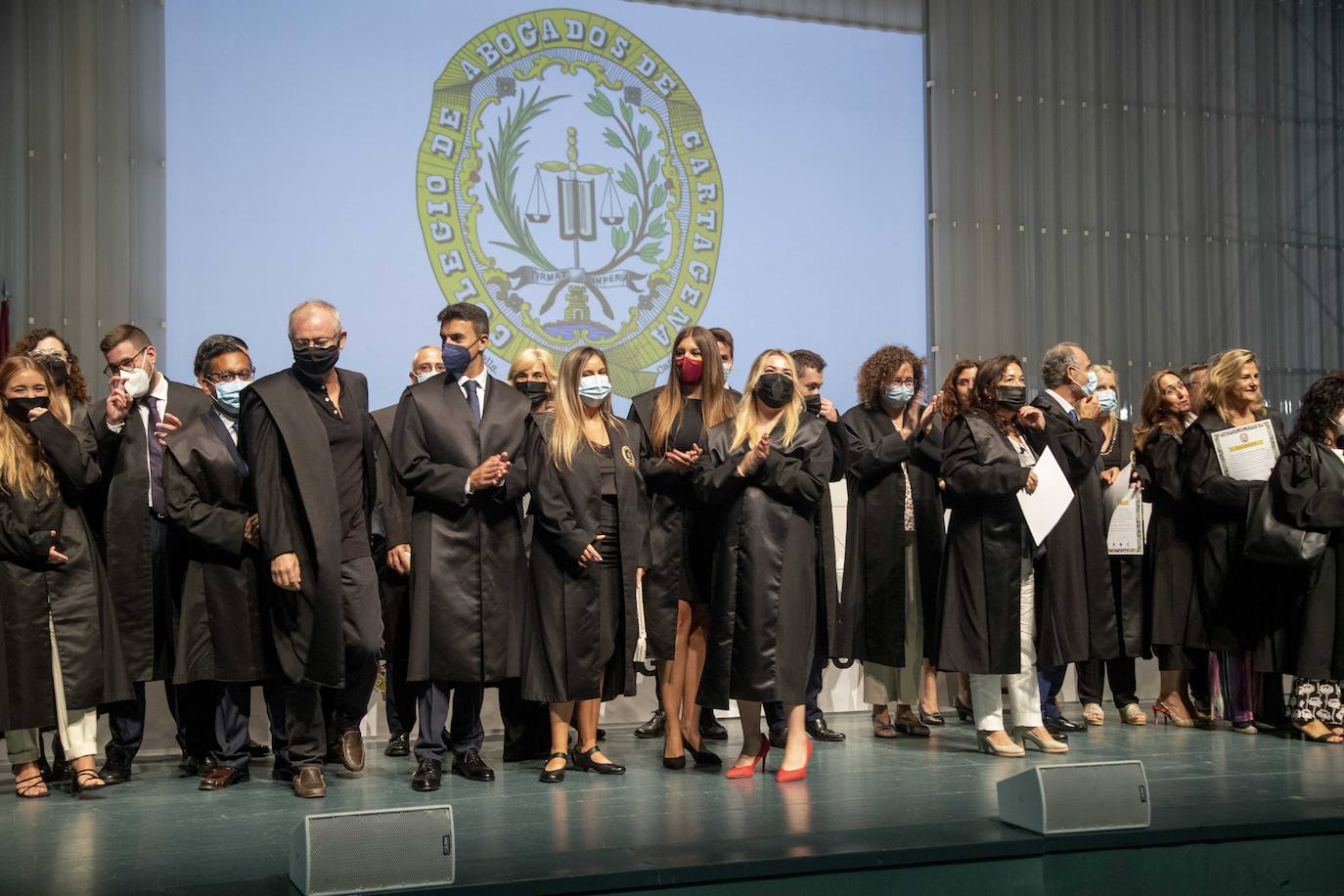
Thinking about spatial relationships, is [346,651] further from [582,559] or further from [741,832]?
[741,832]

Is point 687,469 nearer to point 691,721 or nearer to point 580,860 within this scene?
point 691,721

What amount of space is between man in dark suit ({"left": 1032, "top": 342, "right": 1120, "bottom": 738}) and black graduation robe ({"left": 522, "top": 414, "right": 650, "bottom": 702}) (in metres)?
1.81

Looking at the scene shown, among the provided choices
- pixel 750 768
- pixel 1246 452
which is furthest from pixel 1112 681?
pixel 750 768

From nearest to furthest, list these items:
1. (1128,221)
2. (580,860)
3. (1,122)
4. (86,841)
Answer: (580,860), (86,841), (1,122), (1128,221)

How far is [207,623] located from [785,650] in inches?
80.0

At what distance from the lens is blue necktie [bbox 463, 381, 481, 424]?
5.02 meters

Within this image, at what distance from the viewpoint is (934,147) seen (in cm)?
923

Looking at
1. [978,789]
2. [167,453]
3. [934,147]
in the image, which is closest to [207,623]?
[167,453]

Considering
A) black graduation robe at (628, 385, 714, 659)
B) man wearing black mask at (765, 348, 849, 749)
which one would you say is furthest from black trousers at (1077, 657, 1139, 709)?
black graduation robe at (628, 385, 714, 659)

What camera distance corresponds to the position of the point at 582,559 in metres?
5.04

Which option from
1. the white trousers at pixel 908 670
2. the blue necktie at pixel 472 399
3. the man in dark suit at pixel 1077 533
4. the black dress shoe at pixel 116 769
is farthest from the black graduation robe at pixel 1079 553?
the black dress shoe at pixel 116 769

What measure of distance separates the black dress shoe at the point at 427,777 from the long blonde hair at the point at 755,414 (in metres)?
1.51

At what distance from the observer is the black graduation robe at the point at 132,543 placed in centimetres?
500

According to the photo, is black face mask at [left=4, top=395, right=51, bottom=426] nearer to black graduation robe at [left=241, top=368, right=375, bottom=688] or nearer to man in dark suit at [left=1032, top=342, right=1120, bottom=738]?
black graduation robe at [left=241, top=368, right=375, bottom=688]
